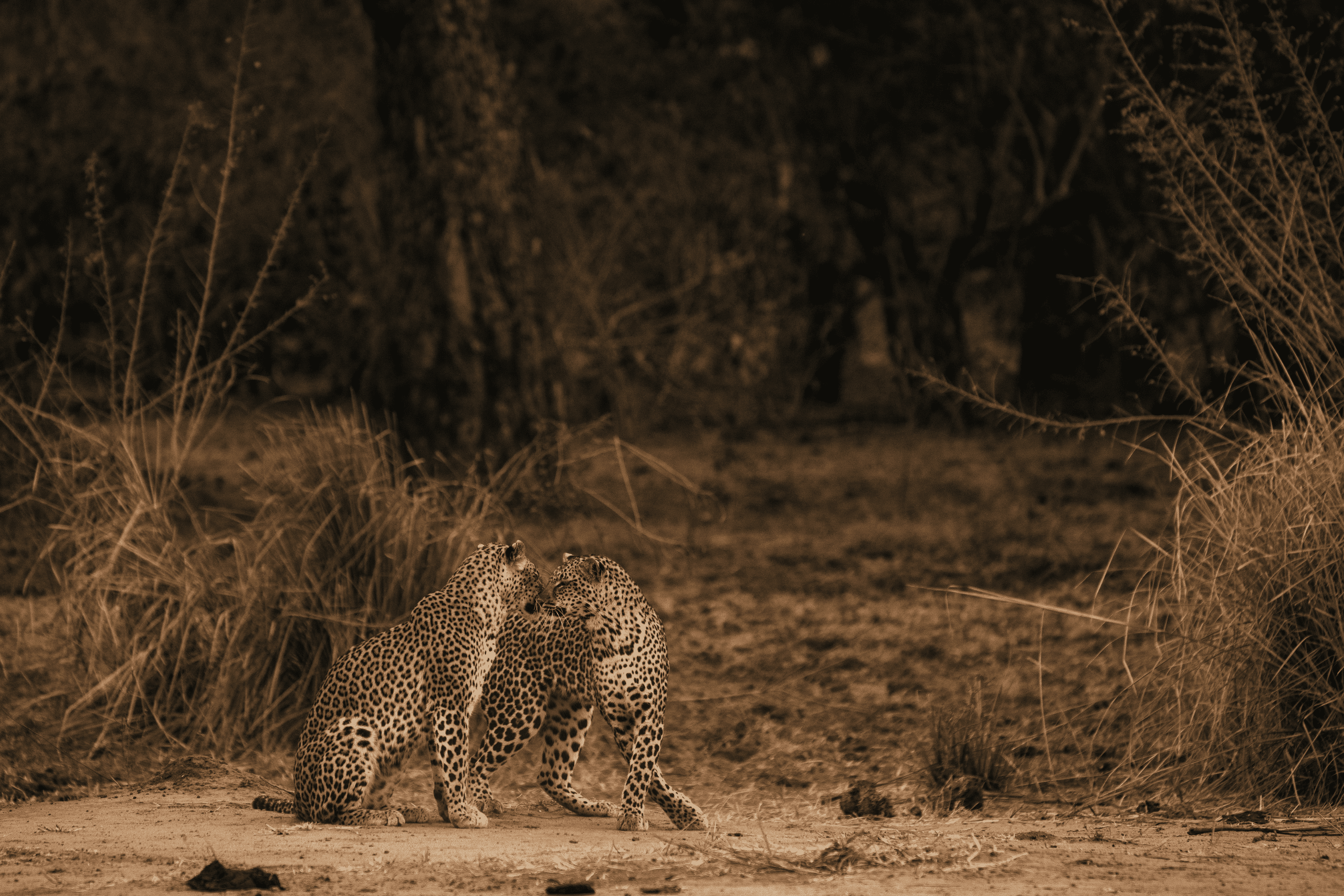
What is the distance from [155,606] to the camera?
5828 millimetres

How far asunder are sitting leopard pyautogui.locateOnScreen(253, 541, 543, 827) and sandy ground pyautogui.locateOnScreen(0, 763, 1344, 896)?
9 centimetres

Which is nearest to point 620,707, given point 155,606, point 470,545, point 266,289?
point 470,545

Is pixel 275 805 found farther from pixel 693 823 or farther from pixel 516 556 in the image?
pixel 693 823

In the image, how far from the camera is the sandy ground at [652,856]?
375 centimetres

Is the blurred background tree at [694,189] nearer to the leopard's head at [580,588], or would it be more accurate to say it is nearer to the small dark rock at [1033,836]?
the leopard's head at [580,588]

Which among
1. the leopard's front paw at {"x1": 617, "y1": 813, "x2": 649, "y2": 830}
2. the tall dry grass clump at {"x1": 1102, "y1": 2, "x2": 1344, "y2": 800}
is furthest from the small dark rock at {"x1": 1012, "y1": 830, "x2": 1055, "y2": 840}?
the leopard's front paw at {"x1": 617, "y1": 813, "x2": 649, "y2": 830}

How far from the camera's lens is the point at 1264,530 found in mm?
4930

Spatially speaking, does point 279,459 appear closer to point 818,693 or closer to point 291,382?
point 818,693

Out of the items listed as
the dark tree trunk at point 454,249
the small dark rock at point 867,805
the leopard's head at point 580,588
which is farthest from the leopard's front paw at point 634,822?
the dark tree trunk at point 454,249

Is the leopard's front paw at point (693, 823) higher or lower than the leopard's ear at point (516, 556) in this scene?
lower

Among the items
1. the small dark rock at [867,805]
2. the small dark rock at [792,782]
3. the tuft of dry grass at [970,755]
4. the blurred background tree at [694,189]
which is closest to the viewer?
the small dark rock at [867,805]

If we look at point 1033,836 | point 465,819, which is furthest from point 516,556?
point 1033,836

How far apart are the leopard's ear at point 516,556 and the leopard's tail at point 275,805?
928 millimetres

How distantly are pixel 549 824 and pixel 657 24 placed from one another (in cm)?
998
